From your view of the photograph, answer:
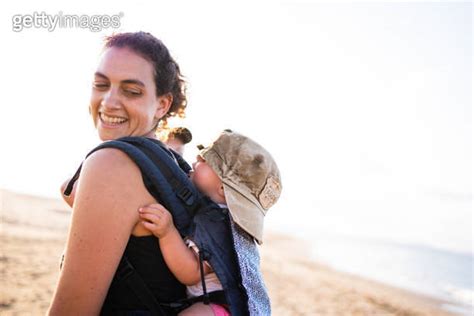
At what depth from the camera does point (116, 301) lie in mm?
1997

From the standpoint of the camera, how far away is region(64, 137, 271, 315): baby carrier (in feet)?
6.46

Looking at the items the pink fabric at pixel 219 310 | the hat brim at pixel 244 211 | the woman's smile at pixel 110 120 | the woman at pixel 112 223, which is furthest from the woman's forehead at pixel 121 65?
the pink fabric at pixel 219 310

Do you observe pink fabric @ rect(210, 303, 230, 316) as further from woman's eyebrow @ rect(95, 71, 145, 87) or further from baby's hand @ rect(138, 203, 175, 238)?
woman's eyebrow @ rect(95, 71, 145, 87)

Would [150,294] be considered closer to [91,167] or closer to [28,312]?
[91,167]

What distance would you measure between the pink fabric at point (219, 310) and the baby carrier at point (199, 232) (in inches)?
1.1

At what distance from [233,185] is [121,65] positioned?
0.78m

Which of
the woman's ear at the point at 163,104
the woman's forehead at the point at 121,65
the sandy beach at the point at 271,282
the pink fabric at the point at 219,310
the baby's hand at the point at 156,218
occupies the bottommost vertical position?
the sandy beach at the point at 271,282

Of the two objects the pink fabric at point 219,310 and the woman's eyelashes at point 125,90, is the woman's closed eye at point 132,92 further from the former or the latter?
the pink fabric at point 219,310

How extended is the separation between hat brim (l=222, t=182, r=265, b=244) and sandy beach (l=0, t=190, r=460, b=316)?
24.6 feet

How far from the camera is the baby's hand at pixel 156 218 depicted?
1923mm

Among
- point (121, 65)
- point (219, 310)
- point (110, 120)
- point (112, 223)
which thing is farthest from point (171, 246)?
point (121, 65)

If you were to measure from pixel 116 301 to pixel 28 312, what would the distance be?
7.49m

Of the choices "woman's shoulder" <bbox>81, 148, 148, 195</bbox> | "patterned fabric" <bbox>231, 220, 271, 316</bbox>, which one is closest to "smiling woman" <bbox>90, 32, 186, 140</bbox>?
→ "woman's shoulder" <bbox>81, 148, 148, 195</bbox>

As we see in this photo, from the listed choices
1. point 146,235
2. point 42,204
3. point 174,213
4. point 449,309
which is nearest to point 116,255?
point 146,235
